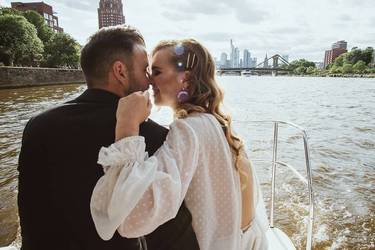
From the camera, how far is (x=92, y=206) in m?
1.18

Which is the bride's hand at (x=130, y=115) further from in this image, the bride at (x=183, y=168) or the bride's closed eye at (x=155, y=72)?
the bride's closed eye at (x=155, y=72)

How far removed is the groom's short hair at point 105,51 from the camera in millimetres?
1508

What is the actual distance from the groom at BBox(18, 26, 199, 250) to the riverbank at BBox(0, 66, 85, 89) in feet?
115

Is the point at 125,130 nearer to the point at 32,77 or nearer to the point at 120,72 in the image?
the point at 120,72

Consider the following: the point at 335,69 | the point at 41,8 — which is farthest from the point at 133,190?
the point at 335,69

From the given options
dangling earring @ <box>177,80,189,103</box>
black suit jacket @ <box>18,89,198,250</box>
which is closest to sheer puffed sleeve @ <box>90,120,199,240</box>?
black suit jacket @ <box>18,89,198,250</box>

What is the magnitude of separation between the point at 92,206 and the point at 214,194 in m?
0.56

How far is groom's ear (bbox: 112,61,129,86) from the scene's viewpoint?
1.50 m

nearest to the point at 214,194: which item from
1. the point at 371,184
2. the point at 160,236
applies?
the point at 160,236

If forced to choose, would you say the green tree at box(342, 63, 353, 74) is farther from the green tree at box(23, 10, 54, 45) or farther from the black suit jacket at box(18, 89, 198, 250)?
the black suit jacket at box(18, 89, 198, 250)

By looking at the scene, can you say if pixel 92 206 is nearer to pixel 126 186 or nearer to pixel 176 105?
pixel 126 186

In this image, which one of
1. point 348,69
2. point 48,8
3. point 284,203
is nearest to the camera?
point 284,203

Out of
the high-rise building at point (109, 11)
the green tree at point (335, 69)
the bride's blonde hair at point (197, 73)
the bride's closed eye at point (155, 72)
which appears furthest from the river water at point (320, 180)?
the high-rise building at point (109, 11)

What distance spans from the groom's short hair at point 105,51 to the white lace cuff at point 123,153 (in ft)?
1.49
